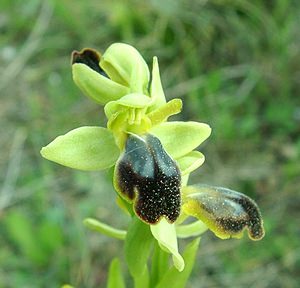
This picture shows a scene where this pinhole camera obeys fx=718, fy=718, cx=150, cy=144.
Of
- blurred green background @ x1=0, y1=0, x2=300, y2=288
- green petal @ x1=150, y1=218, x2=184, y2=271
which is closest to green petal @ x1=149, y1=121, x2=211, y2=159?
green petal @ x1=150, y1=218, x2=184, y2=271

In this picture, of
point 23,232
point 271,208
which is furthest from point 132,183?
point 271,208

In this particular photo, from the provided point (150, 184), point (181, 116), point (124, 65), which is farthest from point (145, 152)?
point (181, 116)

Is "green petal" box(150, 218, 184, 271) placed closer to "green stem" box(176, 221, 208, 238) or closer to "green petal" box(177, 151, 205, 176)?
"green petal" box(177, 151, 205, 176)

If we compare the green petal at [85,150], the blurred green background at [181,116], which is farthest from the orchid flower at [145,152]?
the blurred green background at [181,116]

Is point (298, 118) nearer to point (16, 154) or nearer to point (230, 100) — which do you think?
point (230, 100)

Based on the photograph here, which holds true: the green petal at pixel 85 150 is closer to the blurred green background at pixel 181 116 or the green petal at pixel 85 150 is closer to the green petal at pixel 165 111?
the green petal at pixel 165 111
